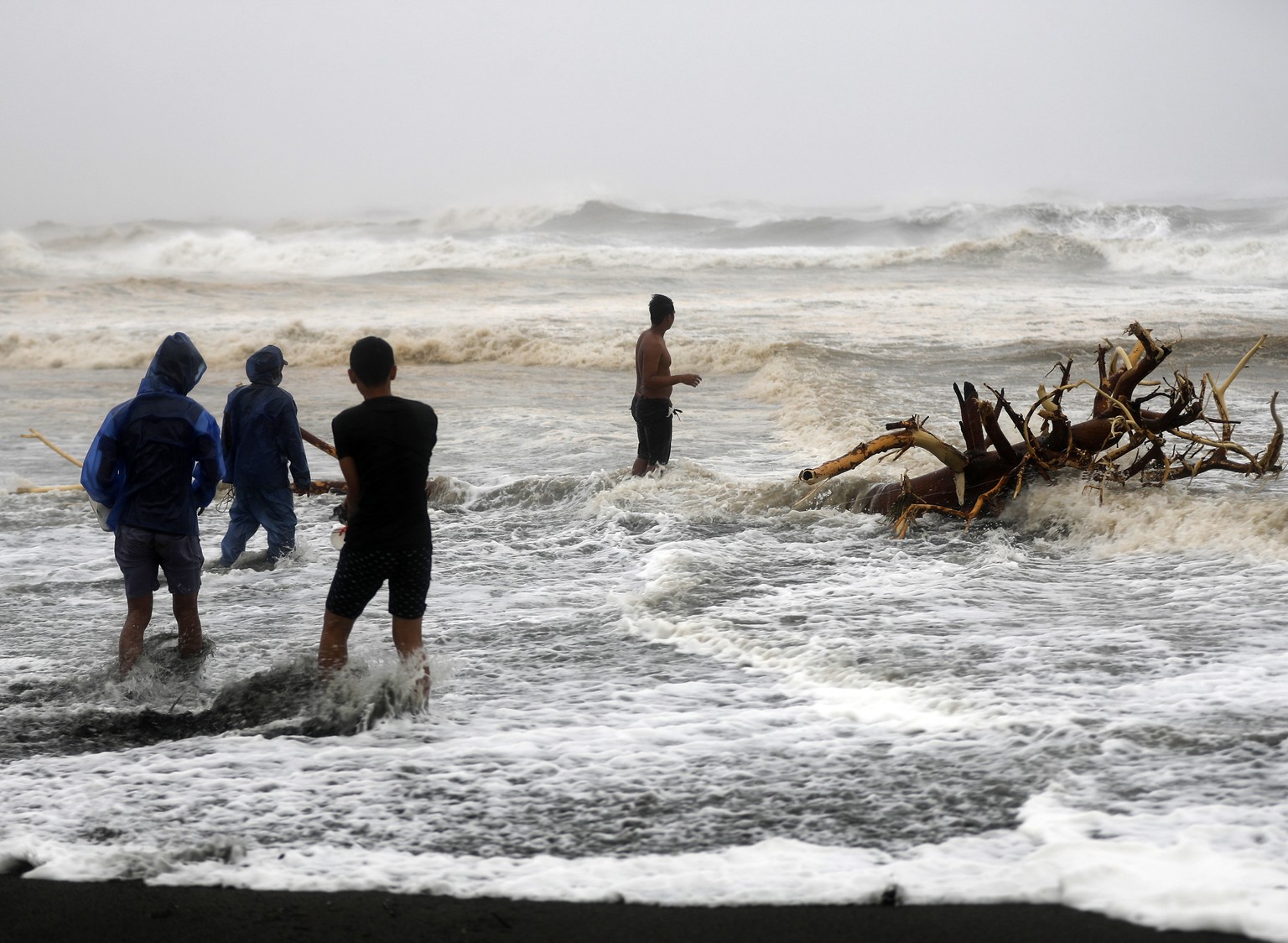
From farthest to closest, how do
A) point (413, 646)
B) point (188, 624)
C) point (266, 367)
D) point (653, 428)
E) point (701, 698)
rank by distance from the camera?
point (653, 428) → point (266, 367) → point (188, 624) → point (701, 698) → point (413, 646)

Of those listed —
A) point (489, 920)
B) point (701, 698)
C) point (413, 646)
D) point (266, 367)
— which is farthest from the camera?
point (266, 367)

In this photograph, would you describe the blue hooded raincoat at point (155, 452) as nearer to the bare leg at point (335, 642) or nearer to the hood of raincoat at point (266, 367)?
the bare leg at point (335, 642)

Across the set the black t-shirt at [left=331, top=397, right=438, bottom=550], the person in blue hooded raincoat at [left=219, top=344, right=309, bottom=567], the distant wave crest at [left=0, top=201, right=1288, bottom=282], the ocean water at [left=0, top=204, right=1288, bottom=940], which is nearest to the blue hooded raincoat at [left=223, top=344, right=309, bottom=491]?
the person in blue hooded raincoat at [left=219, top=344, right=309, bottom=567]

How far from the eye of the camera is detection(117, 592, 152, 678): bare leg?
514 cm

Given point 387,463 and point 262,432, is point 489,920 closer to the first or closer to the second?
point 387,463

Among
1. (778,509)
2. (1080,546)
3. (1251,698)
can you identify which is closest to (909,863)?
(1251,698)

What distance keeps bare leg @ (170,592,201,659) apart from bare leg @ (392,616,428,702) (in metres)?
1.17

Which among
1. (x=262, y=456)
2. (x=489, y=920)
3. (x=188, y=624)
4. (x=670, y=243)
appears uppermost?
(x=670, y=243)

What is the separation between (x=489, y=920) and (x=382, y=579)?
1.66 metres

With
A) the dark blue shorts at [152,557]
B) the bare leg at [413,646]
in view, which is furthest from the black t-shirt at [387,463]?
the dark blue shorts at [152,557]

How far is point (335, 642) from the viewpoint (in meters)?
4.73

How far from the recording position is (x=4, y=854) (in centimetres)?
361

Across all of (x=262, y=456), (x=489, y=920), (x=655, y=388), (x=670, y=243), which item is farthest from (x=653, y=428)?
(x=670, y=243)

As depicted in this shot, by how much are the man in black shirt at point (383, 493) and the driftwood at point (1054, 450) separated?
3.84m
